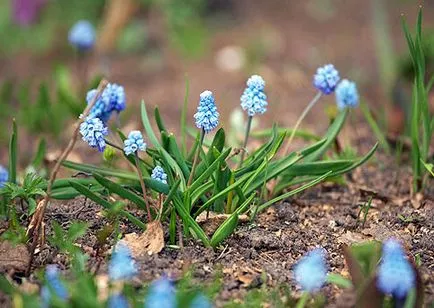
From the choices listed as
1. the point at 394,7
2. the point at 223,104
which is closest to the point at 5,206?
the point at 223,104

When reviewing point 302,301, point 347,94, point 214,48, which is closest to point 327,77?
point 347,94

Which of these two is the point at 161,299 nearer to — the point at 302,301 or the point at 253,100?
the point at 302,301

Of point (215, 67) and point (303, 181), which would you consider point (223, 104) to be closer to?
point (215, 67)

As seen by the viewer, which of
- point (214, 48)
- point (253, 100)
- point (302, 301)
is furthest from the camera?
→ point (214, 48)

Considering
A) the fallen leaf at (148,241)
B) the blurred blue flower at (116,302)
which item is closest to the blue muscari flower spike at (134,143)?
the fallen leaf at (148,241)

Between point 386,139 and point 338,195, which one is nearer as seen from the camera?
point 338,195

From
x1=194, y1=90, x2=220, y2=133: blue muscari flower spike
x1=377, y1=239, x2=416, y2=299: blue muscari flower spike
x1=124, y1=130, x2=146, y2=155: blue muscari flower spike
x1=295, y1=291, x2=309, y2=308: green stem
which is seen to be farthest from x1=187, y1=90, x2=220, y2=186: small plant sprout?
x1=377, y1=239, x2=416, y2=299: blue muscari flower spike

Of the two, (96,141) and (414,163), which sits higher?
(96,141)
